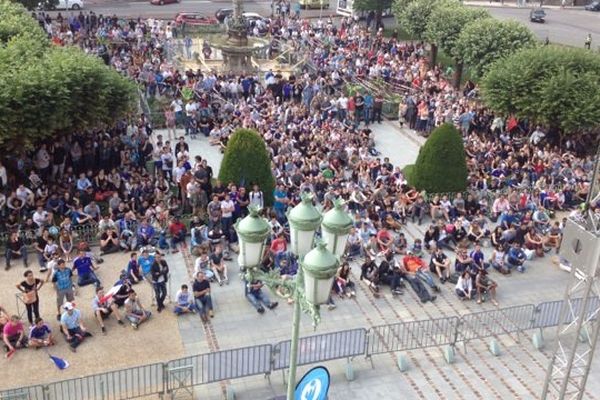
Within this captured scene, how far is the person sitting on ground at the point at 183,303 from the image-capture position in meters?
17.5

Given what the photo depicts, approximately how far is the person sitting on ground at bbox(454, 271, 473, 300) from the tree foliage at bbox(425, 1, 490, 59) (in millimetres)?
21537

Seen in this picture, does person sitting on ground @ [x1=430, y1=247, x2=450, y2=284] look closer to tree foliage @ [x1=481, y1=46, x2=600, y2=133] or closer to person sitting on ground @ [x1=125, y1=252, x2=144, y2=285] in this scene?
person sitting on ground @ [x1=125, y1=252, x2=144, y2=285]

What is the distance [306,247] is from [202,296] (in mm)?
9086

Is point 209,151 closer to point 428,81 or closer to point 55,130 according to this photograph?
point 55,130

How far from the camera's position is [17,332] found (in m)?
15.8

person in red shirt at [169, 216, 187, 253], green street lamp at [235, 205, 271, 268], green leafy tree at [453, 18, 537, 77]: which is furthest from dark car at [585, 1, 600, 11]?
green street lamp at [235, 205, 271, 268]

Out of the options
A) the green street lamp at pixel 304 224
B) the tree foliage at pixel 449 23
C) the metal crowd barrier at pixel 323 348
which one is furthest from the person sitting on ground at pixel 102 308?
the tree foliage at pixel 449 23

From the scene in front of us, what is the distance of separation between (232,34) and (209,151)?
10.3m

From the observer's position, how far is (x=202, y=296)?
57.3 feet

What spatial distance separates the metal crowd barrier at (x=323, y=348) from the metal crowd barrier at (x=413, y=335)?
0.68 meters

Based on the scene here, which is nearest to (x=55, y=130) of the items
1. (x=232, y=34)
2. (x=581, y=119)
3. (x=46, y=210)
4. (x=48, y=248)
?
(x=46, y=210)

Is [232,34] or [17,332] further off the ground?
[232,34]

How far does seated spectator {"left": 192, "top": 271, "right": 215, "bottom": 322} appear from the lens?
1734 cm

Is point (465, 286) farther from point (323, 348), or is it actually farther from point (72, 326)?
point (72, 326)
